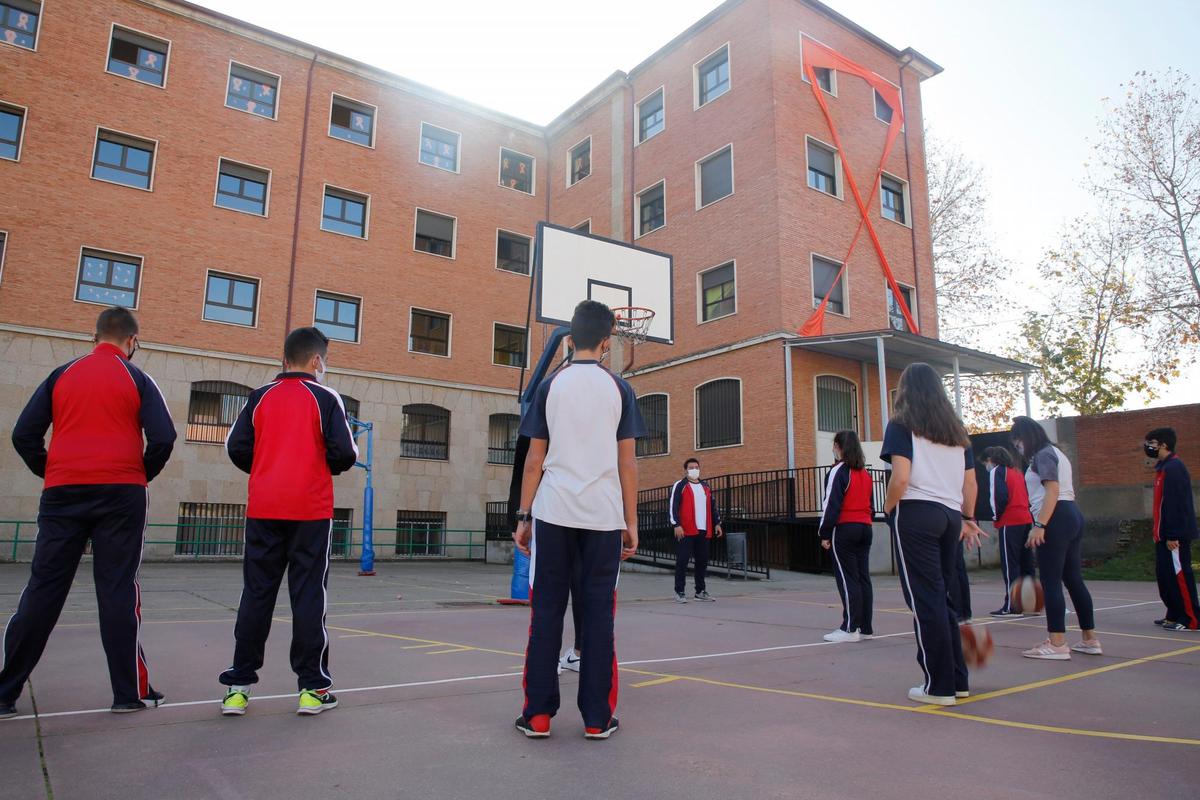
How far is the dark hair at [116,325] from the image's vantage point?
4105 millimetres

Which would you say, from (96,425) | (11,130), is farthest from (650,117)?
(96,425)

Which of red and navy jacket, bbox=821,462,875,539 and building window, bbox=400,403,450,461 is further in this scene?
building window, bbox=400,403,450,461

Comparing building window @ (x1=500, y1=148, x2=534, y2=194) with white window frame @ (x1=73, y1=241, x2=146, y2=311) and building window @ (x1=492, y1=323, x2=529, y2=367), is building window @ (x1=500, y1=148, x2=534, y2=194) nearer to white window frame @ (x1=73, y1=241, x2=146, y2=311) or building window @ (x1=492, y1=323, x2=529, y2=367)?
building window @ (x1=492, y1=323, x2=529, y2=367)

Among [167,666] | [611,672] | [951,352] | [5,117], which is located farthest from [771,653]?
[5,117]

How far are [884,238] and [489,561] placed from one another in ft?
50.3

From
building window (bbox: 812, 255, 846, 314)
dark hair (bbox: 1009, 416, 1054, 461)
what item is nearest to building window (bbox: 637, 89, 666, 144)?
building window (bbox: 812, 255, 846, 314)

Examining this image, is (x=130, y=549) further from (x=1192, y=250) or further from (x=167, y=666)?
(x=1192, y=250)

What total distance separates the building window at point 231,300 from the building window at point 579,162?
38.9 ft

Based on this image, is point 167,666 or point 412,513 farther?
point 412,513

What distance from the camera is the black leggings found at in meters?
5.79

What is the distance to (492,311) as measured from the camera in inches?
1027

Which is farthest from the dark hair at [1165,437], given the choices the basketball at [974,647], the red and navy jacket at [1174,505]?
the basketball at [974,647]

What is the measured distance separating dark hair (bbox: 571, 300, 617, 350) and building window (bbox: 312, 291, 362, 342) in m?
20.5

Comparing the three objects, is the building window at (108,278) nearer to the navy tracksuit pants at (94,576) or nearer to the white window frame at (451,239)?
the white window frame at (451,239)
